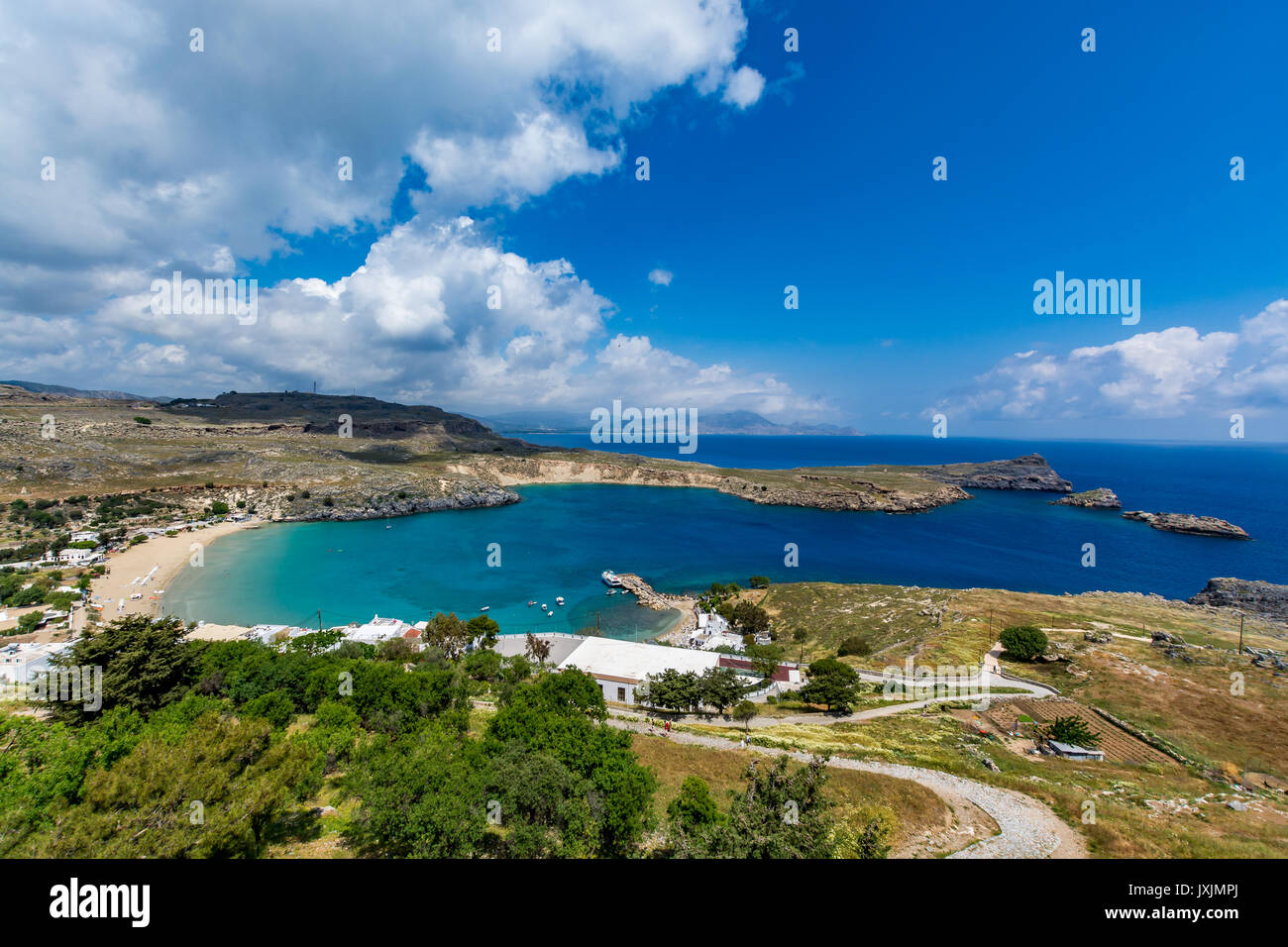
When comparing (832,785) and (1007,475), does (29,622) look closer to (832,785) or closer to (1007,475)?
(832,785)

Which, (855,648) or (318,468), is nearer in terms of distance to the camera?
(855,648)

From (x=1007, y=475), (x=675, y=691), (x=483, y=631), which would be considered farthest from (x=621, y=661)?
(x=1007, y=475)

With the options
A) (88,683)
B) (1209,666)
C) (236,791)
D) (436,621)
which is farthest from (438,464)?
(1209,666)

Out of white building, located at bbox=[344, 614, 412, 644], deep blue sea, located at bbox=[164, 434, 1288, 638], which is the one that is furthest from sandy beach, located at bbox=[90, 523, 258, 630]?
white building, located at bbox=[344, 614, 412, 644]

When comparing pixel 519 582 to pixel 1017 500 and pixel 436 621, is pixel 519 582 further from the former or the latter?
pixel 1017 500

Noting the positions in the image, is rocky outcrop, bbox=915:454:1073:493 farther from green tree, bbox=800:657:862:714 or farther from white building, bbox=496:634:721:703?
white building, bbox=496:634:721:703

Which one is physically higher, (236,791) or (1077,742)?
(236,791)

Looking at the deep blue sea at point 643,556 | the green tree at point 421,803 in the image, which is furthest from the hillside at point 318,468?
the green tree at point 421,803
